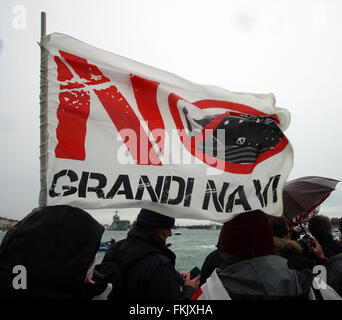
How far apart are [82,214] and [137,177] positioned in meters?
0.85

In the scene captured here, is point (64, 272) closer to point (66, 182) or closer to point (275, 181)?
point (66, 182)

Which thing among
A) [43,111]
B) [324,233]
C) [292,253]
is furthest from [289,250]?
[43,111]

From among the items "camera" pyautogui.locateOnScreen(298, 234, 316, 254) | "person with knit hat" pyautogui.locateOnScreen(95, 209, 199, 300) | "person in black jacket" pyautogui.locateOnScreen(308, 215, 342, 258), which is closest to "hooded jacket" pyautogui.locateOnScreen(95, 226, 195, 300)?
"person with knit hat" pyautogui.locateOnScreen(95, 209, 199, 300)

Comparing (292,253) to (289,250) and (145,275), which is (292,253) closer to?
(289,250)

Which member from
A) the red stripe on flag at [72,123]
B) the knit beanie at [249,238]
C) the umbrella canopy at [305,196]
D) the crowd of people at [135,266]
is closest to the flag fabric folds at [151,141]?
the red stripe on flag at [72,123]

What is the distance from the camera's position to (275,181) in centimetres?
367

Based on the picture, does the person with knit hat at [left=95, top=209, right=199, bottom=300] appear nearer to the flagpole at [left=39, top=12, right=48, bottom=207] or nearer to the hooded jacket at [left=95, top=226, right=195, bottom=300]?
the hooded jacket at [left=95, top=226, right=195, bottom=300]

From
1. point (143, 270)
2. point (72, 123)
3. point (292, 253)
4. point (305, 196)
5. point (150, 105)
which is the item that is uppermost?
point (150, 105)

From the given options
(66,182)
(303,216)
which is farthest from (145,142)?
(303,216)

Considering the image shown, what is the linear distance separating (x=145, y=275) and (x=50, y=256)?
0.84 metres

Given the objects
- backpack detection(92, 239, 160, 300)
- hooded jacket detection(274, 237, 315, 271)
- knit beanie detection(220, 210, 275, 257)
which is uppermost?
knit beanie detection(220, 210, 275, 257)

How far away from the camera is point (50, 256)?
1.97 m

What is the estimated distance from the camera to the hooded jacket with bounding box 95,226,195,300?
2.45 metres

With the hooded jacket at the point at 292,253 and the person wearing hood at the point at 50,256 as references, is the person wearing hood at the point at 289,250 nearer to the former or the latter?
the hooded jacket at the point at 292,253
